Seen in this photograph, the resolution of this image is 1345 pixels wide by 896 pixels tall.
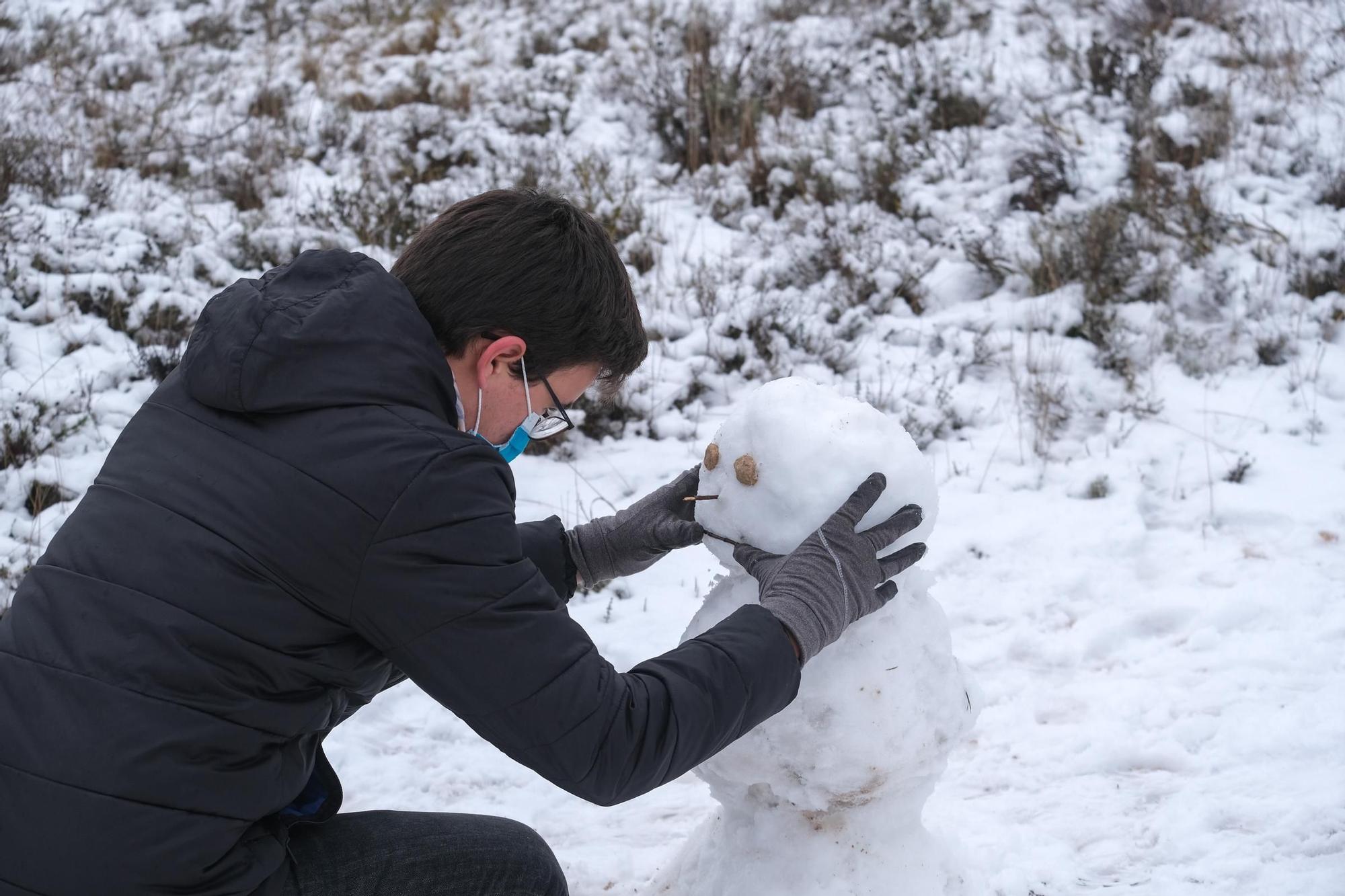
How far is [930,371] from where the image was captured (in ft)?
14.5

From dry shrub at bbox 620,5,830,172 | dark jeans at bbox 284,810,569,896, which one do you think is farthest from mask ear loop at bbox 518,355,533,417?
dry shrub at bbox 620,5,830,172

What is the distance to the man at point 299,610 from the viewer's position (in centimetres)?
144

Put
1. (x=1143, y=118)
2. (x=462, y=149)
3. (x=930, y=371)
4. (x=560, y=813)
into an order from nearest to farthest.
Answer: (x=560, y=813)
(x=930, y=371)
(x=1143, y=118)
(x=462, y=149)

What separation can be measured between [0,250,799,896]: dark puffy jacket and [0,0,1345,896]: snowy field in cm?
66

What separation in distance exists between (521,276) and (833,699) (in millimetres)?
863

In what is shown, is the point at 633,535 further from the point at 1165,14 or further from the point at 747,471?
the point at 1165,14

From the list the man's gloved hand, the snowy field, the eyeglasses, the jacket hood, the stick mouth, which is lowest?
the snowy field

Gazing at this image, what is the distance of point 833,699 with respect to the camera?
1.85 meters

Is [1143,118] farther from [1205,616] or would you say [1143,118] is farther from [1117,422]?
[1205,616]

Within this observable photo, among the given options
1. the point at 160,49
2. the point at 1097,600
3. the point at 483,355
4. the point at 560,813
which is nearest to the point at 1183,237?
the point at 1097,600

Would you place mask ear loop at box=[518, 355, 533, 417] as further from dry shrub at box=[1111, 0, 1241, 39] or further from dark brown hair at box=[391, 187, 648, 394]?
dry shrub at box=[1111, 0, 1241, 39]

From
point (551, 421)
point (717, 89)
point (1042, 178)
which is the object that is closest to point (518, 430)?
point (551, 421)

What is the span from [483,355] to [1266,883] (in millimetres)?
1887

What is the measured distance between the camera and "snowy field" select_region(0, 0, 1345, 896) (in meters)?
2.73
